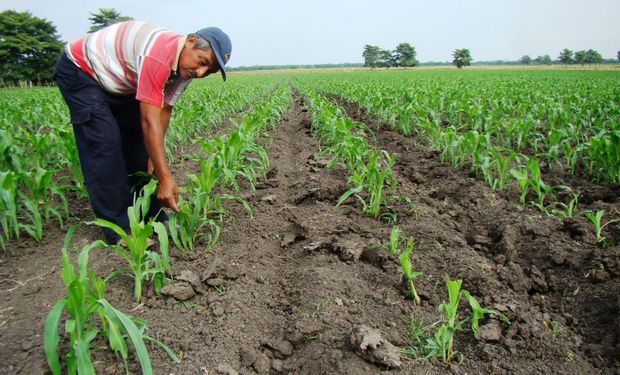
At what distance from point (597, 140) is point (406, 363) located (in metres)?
3.20

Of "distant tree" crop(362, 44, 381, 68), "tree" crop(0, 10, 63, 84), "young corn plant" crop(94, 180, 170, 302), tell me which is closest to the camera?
"young corn plant" crop(94, 180, 170, 302)

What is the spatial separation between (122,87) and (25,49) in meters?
51.3

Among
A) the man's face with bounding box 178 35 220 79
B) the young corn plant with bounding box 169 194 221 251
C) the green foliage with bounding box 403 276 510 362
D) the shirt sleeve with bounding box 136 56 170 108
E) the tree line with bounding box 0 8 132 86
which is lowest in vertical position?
the green foliage with bounding box 403 276 510 362

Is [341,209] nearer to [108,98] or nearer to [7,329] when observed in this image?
[108,98]

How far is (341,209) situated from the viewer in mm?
3408

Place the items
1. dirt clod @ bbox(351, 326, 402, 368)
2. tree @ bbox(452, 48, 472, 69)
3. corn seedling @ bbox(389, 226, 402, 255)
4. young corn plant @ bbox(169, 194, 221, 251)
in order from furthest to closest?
tree @ bbox(452, 48, 472, 69) < young corn plant @ bbox(169, 194, 221, 251) < corn seedling @ bbox(389, 226, 402, 255) < dirt clod @ bbox(351, 326, 402, 368)

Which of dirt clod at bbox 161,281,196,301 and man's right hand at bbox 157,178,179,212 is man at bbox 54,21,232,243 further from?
dirt clod at bbox 161,281,196,301

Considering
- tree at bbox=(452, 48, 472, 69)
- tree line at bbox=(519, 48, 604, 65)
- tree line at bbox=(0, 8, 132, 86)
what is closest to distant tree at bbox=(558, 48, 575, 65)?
tree line at bbox=(519, 48, 604, 65)

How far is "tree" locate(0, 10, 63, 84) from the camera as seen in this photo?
41.4 m

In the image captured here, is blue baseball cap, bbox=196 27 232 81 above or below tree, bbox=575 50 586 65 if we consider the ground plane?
below

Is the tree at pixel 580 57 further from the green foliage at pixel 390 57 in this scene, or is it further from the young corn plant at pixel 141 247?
the young corn plant at pixel 141 247

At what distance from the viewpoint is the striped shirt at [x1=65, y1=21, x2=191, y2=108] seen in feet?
7.61

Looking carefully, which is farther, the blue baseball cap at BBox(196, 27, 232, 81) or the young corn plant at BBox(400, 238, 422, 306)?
the blue baseball cap at BBox(196, 27, 232, 81)

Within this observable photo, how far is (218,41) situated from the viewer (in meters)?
2.35
